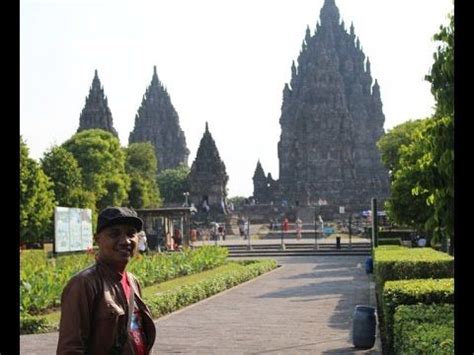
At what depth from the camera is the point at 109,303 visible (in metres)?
4.48

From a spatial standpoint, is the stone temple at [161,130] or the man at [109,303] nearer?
the man at [109,303]

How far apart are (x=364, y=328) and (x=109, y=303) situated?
298 inches

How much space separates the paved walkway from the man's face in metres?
7.06

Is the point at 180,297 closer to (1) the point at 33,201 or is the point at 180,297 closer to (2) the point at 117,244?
(2) the point at 117,244

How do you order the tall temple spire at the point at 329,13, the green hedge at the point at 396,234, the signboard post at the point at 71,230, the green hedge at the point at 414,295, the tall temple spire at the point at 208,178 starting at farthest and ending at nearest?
the tall temple spire at the point at 329,13 → the tall temple spire at the point at 208,178 → the green hedge at the point at 396,234 → the signboard post at the point at 71,230 → the green hedge at the point at 414,295

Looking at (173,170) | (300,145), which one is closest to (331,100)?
(300,145)

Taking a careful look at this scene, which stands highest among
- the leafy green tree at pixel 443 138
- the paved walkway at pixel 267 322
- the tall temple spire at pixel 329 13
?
the tall temple spire at pixel 329 13

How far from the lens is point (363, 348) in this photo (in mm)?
11586

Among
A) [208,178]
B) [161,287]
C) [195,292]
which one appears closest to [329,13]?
[208,178]

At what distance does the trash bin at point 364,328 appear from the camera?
1152 cm

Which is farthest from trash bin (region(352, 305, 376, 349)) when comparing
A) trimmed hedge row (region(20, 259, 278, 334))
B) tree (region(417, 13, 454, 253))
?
trimmed hedge row (region(20, 259, 278, 334))

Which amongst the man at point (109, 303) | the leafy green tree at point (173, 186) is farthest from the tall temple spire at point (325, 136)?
the man at point (109, 303)

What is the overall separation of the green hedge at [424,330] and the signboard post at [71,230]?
19.1 metres

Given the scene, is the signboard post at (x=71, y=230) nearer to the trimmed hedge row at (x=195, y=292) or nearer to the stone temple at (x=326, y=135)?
the trimmed hedge row at (x=195, y=292)
